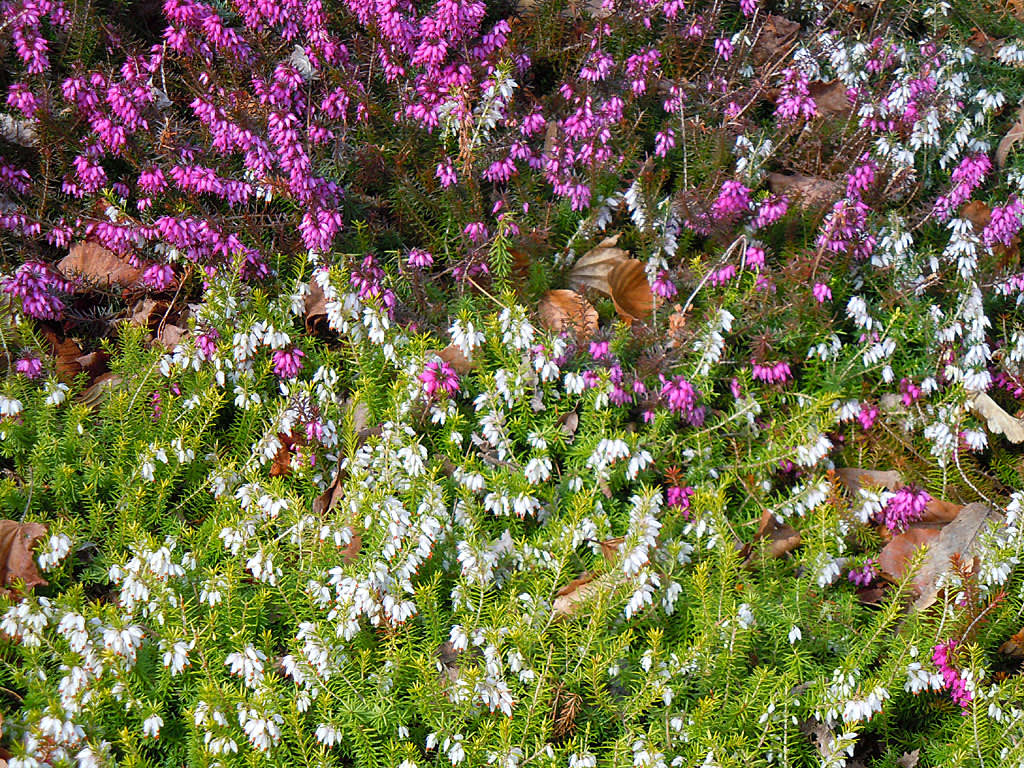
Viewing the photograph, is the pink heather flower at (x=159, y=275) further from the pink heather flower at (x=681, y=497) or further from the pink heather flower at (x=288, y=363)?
the pink heather flower at (x=681, y=497)

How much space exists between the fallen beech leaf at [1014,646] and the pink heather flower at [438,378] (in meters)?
2.58

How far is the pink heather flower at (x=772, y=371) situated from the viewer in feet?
14.8

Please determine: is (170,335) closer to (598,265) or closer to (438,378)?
(438,378)

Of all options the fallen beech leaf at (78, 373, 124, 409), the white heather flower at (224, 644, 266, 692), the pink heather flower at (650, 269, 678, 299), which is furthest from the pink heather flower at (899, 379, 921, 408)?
the fallen beech leaf at (78, 373, 124, 409)

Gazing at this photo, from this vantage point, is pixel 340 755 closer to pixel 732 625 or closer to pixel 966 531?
pixel 732 625

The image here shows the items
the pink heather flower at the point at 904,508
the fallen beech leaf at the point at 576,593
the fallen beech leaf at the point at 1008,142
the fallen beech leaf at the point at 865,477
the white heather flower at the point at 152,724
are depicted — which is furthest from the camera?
the fallen beech leaf at the point at 1008,142

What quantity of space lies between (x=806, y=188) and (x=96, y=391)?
4.01 meters

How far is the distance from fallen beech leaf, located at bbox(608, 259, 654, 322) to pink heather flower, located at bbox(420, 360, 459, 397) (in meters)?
1.11

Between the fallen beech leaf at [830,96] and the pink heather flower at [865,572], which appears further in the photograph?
the fallen beech leaf at [830,96]

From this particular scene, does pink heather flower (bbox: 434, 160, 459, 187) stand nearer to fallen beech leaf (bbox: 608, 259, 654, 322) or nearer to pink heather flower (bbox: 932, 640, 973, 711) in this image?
fallen beech leaf (bbox: 608, 259, 654, 322)

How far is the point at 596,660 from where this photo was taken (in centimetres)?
331

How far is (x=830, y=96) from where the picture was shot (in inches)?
233

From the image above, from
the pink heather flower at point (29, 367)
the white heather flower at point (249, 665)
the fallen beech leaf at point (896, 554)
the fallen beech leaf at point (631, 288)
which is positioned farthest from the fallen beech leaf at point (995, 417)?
the pink heather flower at point (29, 367)

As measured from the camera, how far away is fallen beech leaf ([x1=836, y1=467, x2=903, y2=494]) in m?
4.62
